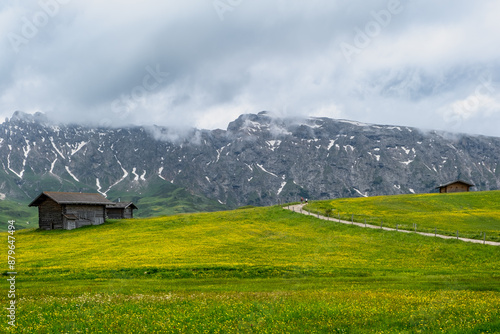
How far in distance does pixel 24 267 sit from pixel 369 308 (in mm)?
37546

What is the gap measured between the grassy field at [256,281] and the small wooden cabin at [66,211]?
27.3ft

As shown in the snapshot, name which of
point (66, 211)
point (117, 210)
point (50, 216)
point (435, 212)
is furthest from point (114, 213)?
point (435, 212)

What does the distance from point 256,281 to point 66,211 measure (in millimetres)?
69046

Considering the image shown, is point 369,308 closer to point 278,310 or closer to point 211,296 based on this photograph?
point 278,310

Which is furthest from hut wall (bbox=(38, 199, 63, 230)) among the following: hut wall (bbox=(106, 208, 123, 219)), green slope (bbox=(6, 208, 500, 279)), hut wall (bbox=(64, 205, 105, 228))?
hut wall (bbox=(106, 208, 123, 219))

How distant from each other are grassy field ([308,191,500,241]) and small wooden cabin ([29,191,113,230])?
175 ft

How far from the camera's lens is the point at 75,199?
3450 inches

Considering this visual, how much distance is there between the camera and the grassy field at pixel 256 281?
15094 mm

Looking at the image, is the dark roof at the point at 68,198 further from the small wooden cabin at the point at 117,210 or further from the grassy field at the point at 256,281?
the small wooden cabin at the point at 117,210

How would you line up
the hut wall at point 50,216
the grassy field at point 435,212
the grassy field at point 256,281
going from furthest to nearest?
the hut wall at point 50,216 < the grassy field at point 435,212 < the grassy field at point 256,281

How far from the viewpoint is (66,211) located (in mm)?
84250

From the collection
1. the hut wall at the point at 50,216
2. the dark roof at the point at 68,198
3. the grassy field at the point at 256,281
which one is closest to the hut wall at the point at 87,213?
the dark roof at the point at 68,198

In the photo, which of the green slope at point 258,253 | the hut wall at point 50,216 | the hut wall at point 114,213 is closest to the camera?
the green slope at point 258,253

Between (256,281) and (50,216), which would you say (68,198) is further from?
(256,281)
